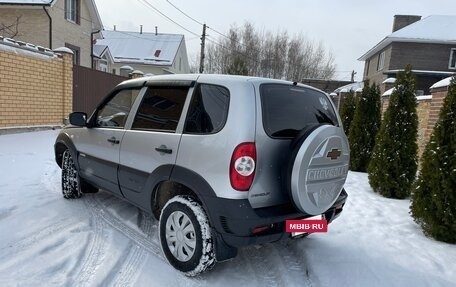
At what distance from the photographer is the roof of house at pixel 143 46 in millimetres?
34656

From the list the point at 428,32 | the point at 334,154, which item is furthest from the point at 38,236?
the point at 428,32

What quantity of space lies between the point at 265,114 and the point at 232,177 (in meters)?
0.58

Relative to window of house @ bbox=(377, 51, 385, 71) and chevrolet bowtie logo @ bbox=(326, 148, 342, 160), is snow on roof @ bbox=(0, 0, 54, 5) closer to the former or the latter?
chevrolet bowtie logo @ bbox=(326, 148, 342, 160)

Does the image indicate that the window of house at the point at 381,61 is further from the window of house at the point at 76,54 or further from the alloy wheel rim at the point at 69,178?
the alloy wheel rim at the point at 69,178

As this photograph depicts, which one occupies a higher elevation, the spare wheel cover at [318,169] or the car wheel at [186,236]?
the spare wheel cover at [318,169]

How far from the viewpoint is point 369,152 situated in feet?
25.4

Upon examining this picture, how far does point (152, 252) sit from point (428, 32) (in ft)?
93.5

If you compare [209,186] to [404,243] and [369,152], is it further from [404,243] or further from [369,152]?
[369,152]

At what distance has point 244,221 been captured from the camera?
8.39 ft

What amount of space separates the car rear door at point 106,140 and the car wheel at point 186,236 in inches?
42.1

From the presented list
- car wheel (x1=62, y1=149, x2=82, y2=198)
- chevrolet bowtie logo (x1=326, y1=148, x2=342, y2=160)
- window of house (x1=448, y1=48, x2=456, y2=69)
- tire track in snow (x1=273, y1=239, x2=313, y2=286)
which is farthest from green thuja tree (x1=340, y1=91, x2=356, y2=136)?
window of house (x1=448, y1=48, x2=456, y2=69)

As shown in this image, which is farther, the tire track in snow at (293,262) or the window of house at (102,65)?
the window of house at (102,65)

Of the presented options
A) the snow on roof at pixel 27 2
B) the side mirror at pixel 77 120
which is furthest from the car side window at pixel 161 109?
the snow on roof at pixel 27 2

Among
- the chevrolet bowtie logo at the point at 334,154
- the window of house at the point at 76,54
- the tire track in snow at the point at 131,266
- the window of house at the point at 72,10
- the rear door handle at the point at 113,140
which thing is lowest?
the tire track in snow at the point at 131,266
